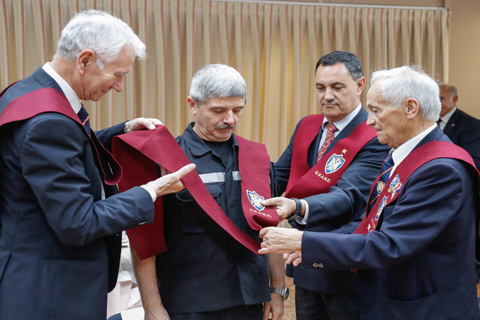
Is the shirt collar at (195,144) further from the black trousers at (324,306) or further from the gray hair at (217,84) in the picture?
the black trousers at (324,306)

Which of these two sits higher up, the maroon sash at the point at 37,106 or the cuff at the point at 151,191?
the maroon sash at the point at 37,106

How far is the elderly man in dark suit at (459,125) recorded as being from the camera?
4.58 metres

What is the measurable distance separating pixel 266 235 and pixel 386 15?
4.47 m

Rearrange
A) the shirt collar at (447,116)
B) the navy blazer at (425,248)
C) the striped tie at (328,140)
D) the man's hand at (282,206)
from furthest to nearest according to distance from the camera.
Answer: the shirt collar at (447,116)
the striped tie at (328,140)
the man's hand at (282,206)
the navy blazer at (425,248)

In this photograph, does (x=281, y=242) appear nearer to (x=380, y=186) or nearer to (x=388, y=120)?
(x=380, y=186)

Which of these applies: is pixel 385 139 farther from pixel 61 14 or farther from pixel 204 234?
pixel 61 14

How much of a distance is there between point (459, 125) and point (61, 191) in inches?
180

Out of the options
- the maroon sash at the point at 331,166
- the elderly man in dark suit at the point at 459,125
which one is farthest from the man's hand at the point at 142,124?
the elderly man in dark suit at the point at 459,125

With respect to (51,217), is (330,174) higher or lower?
lower

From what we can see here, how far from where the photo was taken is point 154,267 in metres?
1.65

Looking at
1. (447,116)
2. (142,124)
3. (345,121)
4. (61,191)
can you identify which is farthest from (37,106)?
(447,116)

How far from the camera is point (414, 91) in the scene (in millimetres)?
1593

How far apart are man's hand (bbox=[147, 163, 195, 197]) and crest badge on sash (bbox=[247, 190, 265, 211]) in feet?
0.90

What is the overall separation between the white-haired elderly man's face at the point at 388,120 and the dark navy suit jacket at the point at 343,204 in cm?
36
